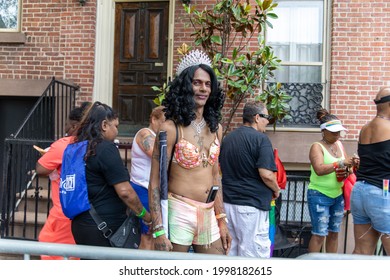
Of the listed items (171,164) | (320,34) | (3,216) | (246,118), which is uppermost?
(320,34)

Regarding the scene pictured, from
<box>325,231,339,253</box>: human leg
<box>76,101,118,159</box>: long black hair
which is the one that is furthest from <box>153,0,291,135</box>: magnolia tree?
<box>76,101,118,159</box>: long black hair

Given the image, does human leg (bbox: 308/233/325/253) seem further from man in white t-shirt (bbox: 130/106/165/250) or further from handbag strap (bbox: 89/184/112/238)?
handbag strap (bbox: 89/184/112/238)

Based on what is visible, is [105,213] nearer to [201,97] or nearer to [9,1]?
[201,97]

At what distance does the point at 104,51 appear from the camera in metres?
8.73

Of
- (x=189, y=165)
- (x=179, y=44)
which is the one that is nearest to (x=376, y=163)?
(x=189, y=165)

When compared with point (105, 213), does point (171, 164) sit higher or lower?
higher

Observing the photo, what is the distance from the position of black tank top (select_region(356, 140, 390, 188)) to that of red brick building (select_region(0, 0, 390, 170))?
10.0ft

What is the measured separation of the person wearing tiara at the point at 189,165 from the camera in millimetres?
3496

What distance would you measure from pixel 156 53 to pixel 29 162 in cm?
310

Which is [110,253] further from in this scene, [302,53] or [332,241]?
[302,53]

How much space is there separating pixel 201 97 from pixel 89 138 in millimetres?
971

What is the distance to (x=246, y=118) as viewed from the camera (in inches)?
211

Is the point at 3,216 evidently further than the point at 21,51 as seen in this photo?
No
